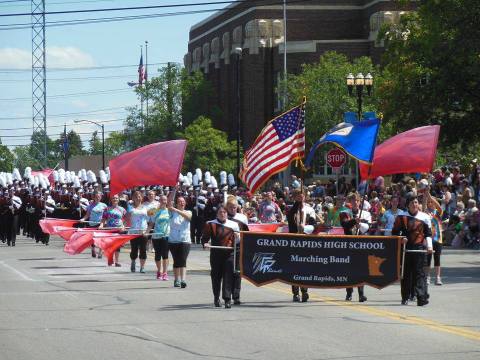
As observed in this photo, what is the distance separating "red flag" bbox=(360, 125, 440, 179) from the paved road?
7.47 feet

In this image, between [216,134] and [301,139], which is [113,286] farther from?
[216,134]

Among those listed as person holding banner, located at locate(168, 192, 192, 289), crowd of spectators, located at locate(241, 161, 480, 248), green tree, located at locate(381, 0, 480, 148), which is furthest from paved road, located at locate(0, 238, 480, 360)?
green tree, located at locate(381, 0, 480, 148)

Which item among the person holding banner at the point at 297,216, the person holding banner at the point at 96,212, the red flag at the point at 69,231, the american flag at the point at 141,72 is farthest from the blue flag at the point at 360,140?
the american flag at the point at 141,72

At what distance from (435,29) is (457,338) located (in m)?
22.7

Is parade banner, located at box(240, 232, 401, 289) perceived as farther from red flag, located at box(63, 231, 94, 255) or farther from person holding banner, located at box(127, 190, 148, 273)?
red flag, located at box(63, 231, 94, 255)

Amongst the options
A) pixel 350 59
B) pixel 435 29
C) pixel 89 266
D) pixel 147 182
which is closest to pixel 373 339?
pixel 147 182

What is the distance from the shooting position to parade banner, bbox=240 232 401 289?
18391mm

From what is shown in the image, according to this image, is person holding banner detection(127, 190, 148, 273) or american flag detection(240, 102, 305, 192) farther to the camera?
person holding banner detection(127, 190, 148, 273)

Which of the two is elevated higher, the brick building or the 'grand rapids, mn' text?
the brick building

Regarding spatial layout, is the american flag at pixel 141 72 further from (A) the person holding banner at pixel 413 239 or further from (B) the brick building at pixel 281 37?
(A) the person holding banner at pixel 413 239

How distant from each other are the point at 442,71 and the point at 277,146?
12.3 metres

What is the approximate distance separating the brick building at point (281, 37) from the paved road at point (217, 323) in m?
53.7

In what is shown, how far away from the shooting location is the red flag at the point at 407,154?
21.2 meters

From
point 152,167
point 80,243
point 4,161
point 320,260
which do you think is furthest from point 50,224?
point 4,161
